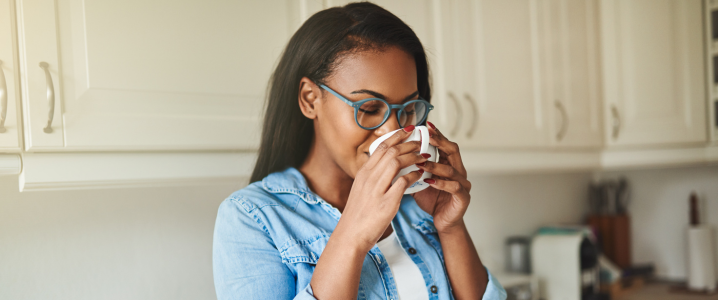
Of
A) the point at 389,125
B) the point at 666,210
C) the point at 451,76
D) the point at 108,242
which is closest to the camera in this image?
the point at 389,125

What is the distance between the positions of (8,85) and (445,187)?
0.73 metres

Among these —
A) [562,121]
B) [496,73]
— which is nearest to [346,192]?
[496,73]

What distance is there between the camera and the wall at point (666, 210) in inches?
90.4

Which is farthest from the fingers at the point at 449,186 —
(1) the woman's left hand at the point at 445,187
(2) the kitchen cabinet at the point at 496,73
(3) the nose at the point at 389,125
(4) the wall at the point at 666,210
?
(4) the wall at the point at 666,210

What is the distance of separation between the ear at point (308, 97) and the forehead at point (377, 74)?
5 cm

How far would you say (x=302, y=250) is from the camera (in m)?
0.81

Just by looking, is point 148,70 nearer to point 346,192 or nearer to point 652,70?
point 346,192

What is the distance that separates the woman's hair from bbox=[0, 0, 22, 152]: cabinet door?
1.36 ft

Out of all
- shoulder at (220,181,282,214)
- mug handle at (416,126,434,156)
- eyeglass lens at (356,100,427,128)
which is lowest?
shoulder at (220,181,282,214)

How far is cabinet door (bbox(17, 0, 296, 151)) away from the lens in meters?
0.83

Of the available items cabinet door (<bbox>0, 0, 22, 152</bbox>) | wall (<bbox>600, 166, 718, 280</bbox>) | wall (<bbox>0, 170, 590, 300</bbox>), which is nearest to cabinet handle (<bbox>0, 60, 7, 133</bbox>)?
cabinet door (<bbox>0, 0, 22, 152</bbox>)

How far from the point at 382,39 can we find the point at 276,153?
31cm

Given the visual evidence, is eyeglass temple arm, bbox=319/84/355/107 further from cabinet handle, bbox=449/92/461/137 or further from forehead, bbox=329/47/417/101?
cabinet handle, bbox=449/92/461/137

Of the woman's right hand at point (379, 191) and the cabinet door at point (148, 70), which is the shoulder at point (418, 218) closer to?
the woman's right hand at point (379, 191)
